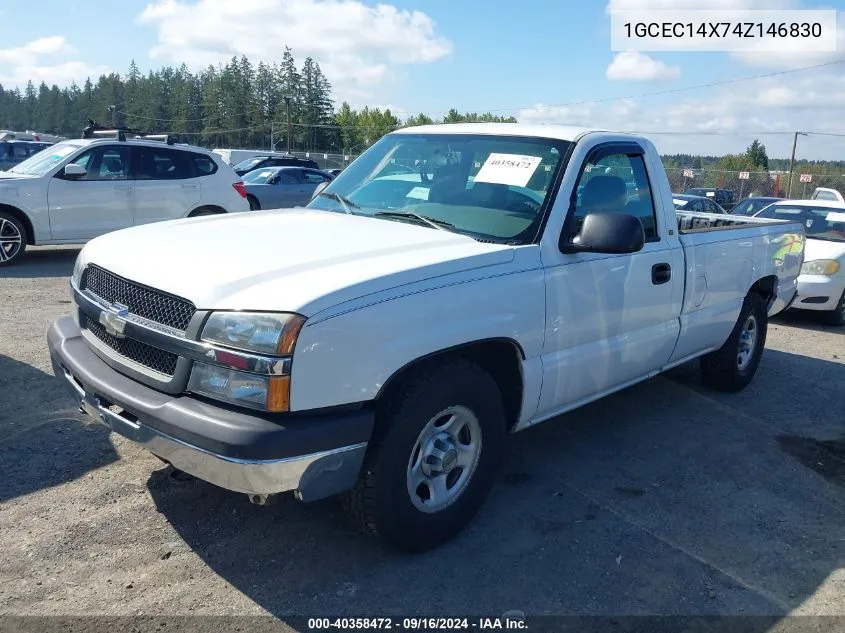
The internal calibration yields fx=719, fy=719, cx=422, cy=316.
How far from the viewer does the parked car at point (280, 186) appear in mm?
16531

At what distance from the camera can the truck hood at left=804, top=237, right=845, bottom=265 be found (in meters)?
8.99

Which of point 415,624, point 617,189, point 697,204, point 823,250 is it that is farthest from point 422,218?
point 697,204

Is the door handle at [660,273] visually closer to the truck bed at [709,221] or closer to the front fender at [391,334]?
the front fender at [391,334]

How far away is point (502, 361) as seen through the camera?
139 inches

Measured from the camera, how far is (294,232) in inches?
142

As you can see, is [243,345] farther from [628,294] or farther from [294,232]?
[628,294]

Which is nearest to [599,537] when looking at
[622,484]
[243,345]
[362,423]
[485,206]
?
[622,484]

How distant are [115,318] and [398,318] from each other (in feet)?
4.11

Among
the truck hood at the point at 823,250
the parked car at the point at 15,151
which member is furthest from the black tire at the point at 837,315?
the parked car at the point at 15,151

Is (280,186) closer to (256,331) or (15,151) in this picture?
(15,151)

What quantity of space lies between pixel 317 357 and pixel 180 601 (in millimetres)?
1184

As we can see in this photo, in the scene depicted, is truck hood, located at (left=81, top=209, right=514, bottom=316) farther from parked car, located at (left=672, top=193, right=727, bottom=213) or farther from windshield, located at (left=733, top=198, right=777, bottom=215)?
windshield, located at (left=733, top=198, right=777, bottom=215)

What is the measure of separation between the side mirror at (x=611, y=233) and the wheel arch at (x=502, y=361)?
0.63 metres

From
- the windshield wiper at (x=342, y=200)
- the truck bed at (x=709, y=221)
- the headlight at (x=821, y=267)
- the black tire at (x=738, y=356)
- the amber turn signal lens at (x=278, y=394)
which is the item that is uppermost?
the windshield wiper at (x=342, y=200)
